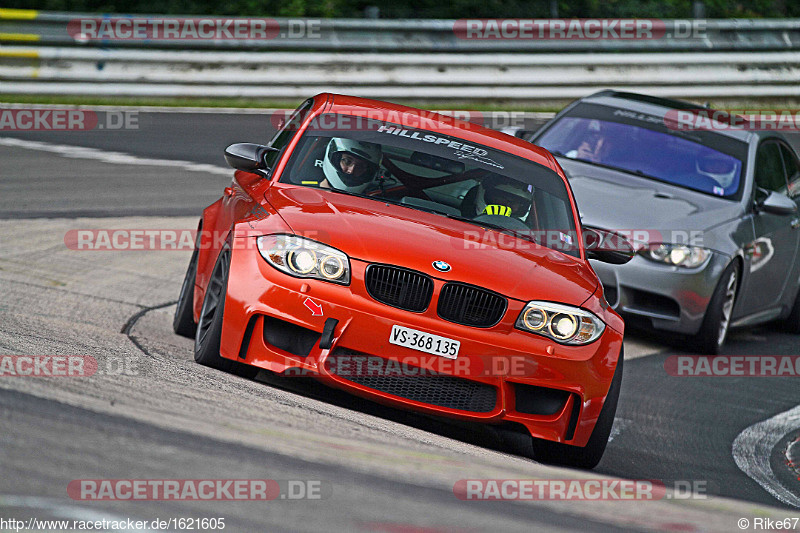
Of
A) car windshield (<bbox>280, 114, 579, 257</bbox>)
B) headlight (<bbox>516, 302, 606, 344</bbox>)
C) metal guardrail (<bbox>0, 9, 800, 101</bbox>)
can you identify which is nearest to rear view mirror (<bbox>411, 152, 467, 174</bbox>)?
car windshield (<bbox>280, 114, 579, 257</bbox>)

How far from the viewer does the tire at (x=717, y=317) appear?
8.34 m

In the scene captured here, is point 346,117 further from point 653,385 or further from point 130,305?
point 653,385

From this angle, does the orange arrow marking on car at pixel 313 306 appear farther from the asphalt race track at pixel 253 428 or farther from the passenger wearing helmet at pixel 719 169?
the passenger wearing helmet at pixel 719 169

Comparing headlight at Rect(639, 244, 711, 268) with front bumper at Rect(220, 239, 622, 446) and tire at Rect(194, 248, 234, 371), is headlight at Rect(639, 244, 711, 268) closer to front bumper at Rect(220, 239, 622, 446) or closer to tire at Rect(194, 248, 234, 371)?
front bumper at Rect(220, 239, 622, 446)

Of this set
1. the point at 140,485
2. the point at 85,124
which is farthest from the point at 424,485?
the point at 85,124

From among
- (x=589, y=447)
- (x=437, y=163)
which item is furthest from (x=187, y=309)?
(x=589, y=447)

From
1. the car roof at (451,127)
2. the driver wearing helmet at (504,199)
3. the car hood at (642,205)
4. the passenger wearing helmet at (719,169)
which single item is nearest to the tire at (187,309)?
the car roof at (451,127)

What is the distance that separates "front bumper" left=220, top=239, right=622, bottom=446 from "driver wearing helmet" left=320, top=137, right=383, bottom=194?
3.26 ft

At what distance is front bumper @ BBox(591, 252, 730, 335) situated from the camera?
8.16m

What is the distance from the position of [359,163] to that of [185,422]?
9.25 ft

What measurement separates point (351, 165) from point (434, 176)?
48cm

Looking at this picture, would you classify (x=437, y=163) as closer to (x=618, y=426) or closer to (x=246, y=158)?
(x=246, y=158)

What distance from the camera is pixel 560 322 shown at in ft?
17.4

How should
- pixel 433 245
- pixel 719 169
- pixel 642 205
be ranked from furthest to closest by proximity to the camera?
pixel 719 169 < pixel 642 205 < pixel 433 245
